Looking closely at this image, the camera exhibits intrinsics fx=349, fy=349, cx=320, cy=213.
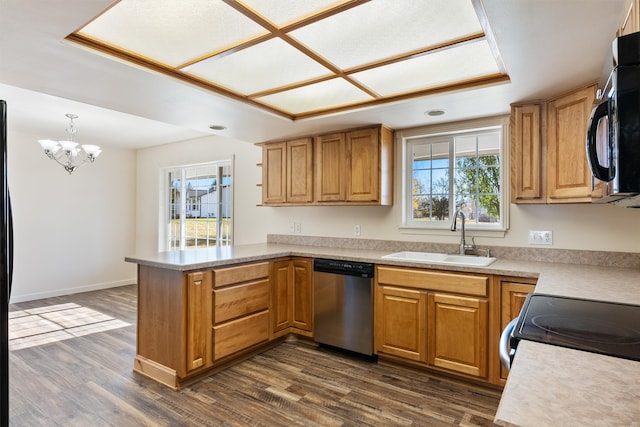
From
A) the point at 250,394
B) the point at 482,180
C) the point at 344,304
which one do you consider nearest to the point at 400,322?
the point at 344,304

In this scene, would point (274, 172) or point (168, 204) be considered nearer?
point (274, 172)

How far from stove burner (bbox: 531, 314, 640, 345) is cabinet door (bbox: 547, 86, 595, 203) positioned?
4.67 ft

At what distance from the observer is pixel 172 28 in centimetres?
182

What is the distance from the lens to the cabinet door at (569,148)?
88.4 inches

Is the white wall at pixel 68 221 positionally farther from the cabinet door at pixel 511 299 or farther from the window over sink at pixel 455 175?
the cabinet door at pixel 511 299

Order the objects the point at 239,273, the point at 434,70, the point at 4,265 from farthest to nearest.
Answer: the point at 239,273 < the point at 434,70 < the point at 4,265

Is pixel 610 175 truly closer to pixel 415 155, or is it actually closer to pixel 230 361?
pixel 415 155

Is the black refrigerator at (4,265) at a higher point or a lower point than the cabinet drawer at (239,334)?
higher

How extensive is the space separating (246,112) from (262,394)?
221 centimetres

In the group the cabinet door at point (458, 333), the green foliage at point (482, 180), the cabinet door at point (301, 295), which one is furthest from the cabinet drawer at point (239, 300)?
the green foliage at point (482, 180)

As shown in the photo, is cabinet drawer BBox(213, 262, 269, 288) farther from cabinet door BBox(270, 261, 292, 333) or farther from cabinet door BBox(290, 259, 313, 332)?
cabinet door BBox(290, 259, 313, 332)

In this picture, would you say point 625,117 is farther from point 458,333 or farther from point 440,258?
point 440,258

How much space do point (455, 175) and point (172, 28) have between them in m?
2.60

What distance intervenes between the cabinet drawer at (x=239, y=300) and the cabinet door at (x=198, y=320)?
0.08m
